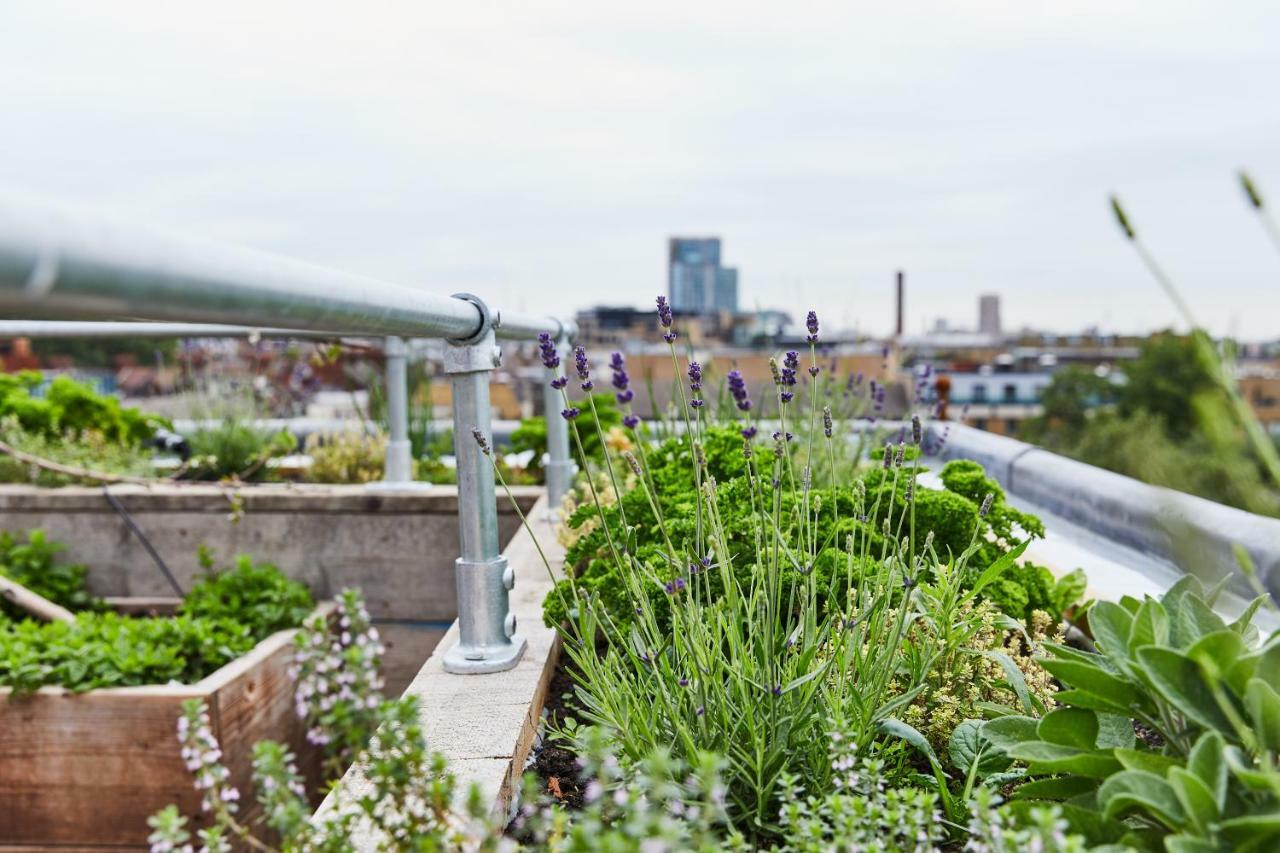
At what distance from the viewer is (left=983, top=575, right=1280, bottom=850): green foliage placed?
3.13ft

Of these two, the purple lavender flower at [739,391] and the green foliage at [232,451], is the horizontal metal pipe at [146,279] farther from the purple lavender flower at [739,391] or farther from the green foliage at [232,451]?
the green foliage at [232,451]

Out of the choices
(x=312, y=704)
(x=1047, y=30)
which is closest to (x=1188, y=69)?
(x=1047, y=30)

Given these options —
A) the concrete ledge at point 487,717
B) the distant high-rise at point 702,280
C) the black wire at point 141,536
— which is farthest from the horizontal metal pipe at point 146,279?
the distant high-rise at point 702,280

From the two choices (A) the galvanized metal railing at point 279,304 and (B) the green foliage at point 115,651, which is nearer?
(A) the galvanized metal railing at point 279,304

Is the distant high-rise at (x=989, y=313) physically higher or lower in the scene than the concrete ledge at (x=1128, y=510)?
higher

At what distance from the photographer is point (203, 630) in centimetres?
330

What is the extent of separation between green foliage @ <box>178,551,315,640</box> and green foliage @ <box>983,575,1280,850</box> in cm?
294

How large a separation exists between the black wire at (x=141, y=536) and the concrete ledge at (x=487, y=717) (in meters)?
2.56

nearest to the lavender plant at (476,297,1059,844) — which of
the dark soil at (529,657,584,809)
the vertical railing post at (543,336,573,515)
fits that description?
the dark soil at (529,657,584,809)

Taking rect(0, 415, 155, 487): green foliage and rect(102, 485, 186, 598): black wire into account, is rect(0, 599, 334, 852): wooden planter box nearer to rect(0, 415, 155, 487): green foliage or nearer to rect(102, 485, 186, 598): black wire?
rect(102, 485, 186, 598): black wire

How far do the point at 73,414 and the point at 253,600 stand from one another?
2.38m

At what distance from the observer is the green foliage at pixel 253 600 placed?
3.64m

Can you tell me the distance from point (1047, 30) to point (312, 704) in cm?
289

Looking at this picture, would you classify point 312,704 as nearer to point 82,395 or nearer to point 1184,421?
point 82,395
